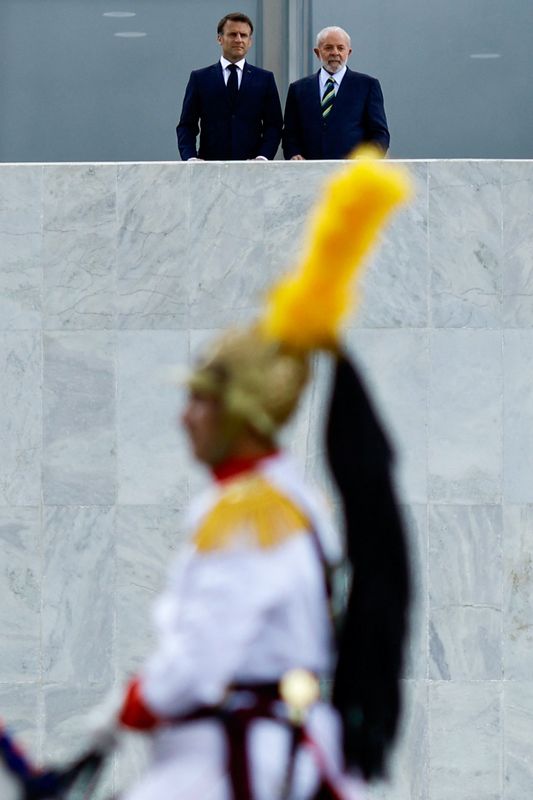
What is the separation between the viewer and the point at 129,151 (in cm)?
1140

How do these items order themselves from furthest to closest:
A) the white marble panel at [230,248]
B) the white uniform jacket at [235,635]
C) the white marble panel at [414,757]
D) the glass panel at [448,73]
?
the glass panel at [448,73] < the white marble panel at [230,248] < the white marble panel at [414,757] < the white uniform jacket at [235,635]

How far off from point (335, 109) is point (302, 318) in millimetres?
5800

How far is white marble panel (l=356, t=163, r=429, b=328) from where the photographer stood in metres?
9.00

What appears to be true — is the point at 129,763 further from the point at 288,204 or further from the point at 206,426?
the point at 206,426

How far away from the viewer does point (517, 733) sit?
8906 mm

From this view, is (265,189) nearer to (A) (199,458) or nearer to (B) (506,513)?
(B) (506,513)

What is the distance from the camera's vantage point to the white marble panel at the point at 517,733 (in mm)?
8906

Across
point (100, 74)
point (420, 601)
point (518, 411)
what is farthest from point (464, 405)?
point (100, 74)

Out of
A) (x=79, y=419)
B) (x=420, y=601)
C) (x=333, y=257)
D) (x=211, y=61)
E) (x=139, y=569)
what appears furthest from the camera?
(x=211, y=61)

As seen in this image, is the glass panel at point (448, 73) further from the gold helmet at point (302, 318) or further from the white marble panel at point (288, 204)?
the gold helmet at point (302, 318)

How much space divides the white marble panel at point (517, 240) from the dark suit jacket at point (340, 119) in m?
0.77

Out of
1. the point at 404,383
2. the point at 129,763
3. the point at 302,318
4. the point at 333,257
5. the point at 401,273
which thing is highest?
the point at 333,257

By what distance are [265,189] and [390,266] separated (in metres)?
0.70

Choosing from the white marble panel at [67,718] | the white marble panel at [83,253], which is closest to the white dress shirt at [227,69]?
the white marble panel at [83,253]
